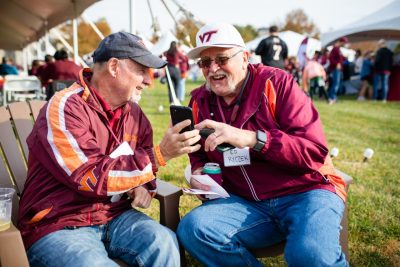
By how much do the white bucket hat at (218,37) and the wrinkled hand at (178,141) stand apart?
0.74 m

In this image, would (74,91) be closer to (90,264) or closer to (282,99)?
(90,264)

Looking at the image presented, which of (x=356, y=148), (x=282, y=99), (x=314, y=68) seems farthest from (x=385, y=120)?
(x=282, y=99)

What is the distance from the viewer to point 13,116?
284cm

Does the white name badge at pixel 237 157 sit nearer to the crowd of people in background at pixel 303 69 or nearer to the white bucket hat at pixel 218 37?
the white bucket hat at pixel 218 37

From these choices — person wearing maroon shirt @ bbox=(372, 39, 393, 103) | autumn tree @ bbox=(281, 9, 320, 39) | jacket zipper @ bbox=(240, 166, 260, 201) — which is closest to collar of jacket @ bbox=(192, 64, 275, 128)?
jacket zipper @ bbox=(240, 166, 260, 201)

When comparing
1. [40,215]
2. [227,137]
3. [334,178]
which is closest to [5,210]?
[40,215]

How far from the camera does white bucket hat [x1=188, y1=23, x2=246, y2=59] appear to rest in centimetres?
244

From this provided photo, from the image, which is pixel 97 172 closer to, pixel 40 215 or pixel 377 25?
pixel 40 215

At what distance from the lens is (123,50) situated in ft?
7.18

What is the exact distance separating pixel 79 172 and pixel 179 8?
14.2 metres

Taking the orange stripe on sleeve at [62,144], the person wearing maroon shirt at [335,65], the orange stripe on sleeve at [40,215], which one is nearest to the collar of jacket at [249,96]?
the orange stripe on sleeve at [62,144]

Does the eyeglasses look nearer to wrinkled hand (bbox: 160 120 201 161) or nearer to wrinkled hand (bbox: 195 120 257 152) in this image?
wrinkled hand (bbox: 195 120 257 152)

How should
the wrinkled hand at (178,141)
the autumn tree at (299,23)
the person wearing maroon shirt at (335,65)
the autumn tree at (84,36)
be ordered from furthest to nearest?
the autumn tree at (299,23), the autumn tree at (84,36), the person wearing maroon shirt at (335,65), the wrinkled hand at (178,141)

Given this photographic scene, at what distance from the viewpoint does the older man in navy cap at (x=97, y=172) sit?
189 centimetres
